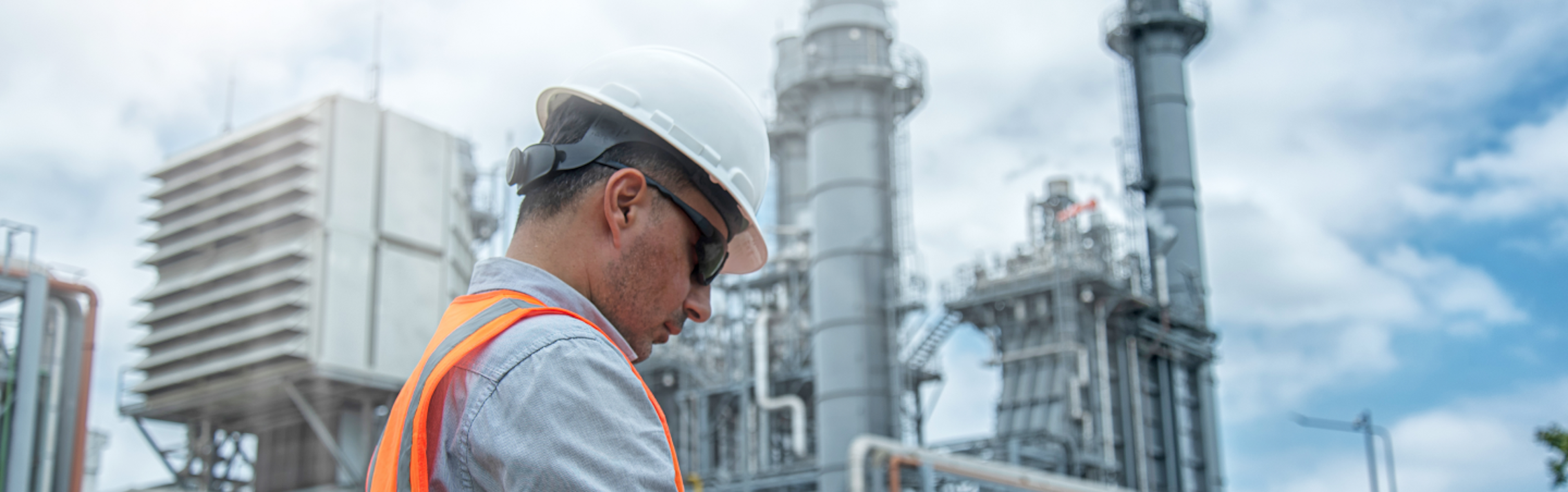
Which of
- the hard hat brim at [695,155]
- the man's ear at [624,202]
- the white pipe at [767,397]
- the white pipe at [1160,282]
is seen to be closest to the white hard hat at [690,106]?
the hard hat brim at [695,155]

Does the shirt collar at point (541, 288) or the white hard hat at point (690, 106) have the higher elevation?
the white hard hat at point (690, 106)

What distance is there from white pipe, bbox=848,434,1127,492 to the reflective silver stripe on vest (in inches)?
743

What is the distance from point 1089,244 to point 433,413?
89.9ft

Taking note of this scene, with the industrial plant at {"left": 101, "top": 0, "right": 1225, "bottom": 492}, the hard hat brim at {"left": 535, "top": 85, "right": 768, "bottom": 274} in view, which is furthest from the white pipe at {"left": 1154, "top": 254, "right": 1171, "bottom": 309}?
the hard hat brim at {"left": 535, "top": 85, "right": 768, "bottom": 274}

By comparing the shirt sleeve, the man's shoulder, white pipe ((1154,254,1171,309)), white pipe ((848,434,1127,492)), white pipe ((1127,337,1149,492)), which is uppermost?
white pipe ((1154,254,1171,309))

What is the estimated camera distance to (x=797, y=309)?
1200 inches

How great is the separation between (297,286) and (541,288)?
19.7m

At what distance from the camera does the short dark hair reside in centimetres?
181

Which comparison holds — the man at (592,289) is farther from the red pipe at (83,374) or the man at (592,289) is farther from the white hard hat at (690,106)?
the red pipe at (83,374)

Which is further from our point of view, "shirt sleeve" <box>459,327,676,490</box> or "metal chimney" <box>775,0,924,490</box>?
"metal chimney" <box>775,0,924,490</box>

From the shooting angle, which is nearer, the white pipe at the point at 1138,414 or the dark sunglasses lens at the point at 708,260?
the dark sunglasses lens at the point at 708,260

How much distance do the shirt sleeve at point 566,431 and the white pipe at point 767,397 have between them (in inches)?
1036

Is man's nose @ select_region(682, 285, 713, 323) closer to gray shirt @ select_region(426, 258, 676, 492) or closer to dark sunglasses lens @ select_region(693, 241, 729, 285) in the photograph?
dark sunglasses lens @ select_region(693, 241, 729, 285)

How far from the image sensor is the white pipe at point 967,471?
20078 millimetres
